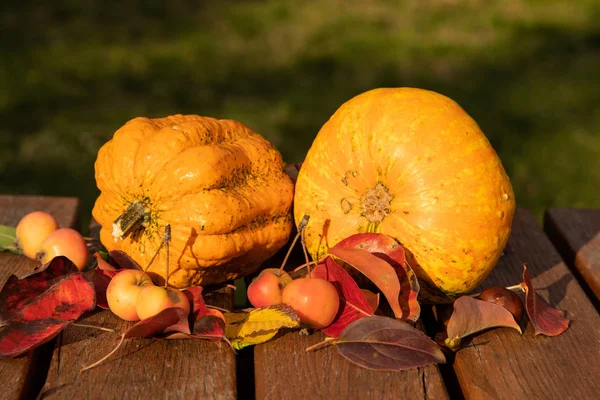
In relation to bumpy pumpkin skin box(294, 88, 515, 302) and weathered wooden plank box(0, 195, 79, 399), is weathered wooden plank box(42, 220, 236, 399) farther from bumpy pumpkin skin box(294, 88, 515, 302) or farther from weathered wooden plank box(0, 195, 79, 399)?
bumpy pumpkin skin box(294, 88, 515, 302)

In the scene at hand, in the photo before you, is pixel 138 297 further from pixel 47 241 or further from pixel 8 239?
pixel 8 239

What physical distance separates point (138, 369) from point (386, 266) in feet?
2.14

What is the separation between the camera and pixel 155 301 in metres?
1.95

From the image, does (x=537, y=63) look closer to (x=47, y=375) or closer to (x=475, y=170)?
(x=475, y=170)

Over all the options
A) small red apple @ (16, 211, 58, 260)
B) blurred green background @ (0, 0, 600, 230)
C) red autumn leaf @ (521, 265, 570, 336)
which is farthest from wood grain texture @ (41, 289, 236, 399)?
blurred green background @ (0, 0, 600, 230)

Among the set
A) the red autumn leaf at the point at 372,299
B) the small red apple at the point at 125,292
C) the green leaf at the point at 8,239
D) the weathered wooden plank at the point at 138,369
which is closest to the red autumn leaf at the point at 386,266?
the red autumn leaf at the point at 372,299

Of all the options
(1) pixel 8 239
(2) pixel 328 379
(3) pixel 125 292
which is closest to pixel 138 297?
(3) pixel 125 292

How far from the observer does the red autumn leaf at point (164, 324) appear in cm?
187

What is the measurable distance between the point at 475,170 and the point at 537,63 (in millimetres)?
4419

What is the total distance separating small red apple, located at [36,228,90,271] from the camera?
91.7 inches

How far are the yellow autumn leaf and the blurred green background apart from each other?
98.4 inches

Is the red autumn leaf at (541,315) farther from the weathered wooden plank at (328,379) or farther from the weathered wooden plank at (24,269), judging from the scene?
the weathered wooden plank at (24,269)

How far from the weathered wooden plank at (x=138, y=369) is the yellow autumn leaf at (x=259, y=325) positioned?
4 centimetres

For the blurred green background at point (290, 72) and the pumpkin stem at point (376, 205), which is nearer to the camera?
the pumpkin stem at point (376, 205)
